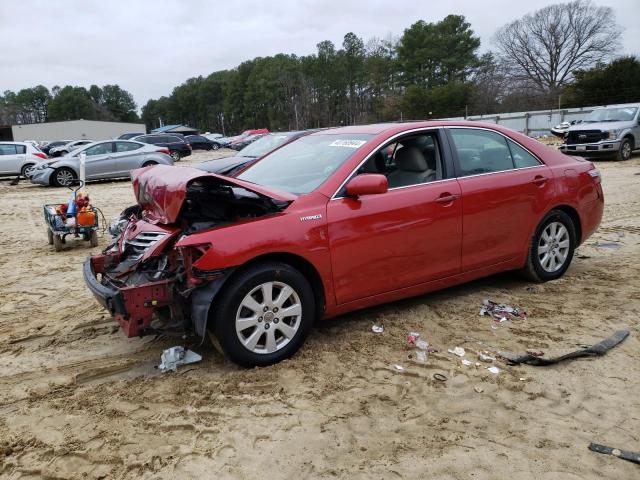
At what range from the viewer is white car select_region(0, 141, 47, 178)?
19.8m

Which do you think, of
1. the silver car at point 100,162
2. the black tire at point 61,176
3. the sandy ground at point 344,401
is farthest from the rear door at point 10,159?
the sandy ground at point 344,401

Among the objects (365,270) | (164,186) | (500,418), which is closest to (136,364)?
(164,186)

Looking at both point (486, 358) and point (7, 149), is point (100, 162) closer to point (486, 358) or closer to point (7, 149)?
point (7, 149)

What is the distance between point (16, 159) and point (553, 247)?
66.2 ft

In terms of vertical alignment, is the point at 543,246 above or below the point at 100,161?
below

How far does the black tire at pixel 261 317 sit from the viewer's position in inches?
139

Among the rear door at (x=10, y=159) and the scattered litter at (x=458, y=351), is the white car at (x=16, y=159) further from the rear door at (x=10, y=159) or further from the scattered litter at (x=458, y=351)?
the scattered litter at (x=458, y=351)

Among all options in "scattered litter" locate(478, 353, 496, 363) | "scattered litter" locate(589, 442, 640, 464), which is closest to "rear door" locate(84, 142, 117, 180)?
"scattered litter" locate(478, 353, 496, 363)

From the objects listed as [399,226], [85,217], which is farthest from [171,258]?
[85,217]

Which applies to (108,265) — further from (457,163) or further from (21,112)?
A: (21,112)

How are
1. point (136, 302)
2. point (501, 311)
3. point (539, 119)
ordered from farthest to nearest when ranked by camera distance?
point (539, 119), point (501, 311), point (136, 302)

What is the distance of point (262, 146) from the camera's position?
44.8 feet

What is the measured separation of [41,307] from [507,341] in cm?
442

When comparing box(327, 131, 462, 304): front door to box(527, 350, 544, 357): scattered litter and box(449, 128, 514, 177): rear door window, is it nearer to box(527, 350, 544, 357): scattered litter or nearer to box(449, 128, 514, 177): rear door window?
box(449, 128, 514, 177): rear door window
